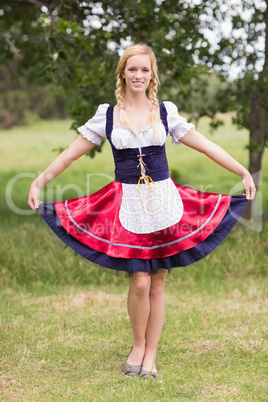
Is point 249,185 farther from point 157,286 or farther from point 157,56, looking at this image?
point 157,56

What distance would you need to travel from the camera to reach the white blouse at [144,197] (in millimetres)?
3211

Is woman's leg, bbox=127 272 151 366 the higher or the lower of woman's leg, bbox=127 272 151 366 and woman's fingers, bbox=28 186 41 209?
the lower

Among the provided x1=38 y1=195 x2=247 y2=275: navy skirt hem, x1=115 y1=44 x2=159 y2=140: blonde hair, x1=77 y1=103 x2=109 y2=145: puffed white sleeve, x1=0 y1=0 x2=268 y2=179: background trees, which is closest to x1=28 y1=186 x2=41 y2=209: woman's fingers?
x1=38 y1=195 x2=247 y2=275: navy skirt hem

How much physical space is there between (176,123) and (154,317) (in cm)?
129

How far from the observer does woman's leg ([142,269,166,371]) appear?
11.2ft

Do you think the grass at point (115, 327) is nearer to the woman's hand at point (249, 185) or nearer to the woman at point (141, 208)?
the woman at point (141, 208)

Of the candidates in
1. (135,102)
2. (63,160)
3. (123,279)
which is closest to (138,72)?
(135,102)

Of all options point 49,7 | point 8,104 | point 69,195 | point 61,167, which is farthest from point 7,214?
point 8,104

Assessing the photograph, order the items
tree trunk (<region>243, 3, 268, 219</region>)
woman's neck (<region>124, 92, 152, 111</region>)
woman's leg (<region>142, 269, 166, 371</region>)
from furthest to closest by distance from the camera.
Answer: tree trunk (<region>243, 3, 268, 219</region>) < woman's leg (<region>142, 269, 166, 371</region>) < woman's neck (<region>124, 92, 152, 111</region>)

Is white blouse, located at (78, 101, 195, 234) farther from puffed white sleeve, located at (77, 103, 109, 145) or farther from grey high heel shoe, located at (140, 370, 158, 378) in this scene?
grey high heel shoe, located at (140, 370, 158, 378)

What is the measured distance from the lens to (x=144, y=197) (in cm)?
324

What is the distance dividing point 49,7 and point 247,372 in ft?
16.6

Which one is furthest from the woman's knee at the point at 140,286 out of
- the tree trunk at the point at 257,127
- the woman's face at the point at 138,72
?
the tree trunk at the point at 257,127

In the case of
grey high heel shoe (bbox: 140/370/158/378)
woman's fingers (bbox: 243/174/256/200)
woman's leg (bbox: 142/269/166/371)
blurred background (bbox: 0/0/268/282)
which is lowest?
grey high heel shoe (bbox: 140/370/158/378)
